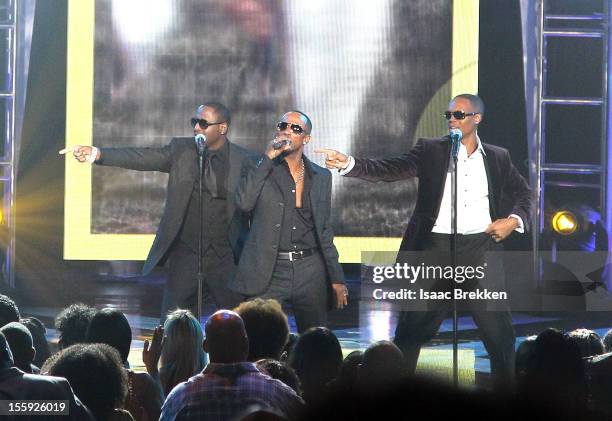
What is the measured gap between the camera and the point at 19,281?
7.17 meters

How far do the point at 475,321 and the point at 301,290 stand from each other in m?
1.20

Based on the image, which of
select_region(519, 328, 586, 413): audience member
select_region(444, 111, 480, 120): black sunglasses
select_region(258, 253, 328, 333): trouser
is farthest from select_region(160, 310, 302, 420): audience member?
select_region(444, 111, 480, 120): black sunglasses

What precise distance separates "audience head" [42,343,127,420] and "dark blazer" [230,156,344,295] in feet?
8.69

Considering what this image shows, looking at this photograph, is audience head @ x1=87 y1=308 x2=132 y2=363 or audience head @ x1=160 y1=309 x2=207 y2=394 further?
audience head @ x1=87 y1=308 x2=132 y2=363

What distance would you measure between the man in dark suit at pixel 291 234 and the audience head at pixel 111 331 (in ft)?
6.04

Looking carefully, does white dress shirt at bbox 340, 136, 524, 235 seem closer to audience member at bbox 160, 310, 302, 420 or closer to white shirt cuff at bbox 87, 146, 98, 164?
white shirt cuff at bbox 87, 146, 98, 164

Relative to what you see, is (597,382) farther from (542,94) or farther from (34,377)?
(542,94)

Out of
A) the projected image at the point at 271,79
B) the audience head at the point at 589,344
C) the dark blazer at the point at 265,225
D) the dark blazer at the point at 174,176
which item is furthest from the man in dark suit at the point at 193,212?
the audience head at the point at 589,344

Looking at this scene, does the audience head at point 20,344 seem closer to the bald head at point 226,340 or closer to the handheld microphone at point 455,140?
the bald head at point 226,340

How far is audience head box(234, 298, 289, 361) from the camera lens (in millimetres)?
4219

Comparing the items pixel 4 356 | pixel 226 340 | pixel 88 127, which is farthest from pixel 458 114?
pixel 4 356

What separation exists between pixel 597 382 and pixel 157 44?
4.25 metres

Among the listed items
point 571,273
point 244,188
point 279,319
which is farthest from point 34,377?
point 571,273

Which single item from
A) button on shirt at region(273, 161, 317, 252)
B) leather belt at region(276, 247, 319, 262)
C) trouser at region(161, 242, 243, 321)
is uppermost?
button on shirt at region(273, 161, 317, 252)
